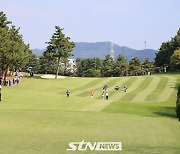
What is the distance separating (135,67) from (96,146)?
396ft

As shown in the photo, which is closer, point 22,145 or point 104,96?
point 22,145

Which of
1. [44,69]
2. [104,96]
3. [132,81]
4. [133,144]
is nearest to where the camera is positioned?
[133,144]

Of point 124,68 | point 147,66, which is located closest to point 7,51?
point 124,68

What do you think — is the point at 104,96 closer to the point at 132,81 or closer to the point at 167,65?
the point at 132,81

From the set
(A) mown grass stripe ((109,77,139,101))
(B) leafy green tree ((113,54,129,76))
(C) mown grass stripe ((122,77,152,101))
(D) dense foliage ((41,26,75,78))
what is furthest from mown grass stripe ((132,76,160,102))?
(B) leafy green tree ((113,54,129,76))

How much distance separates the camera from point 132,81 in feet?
269

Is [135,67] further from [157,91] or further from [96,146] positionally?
[96,146]

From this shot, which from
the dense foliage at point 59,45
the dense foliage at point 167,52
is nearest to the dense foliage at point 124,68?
the dense foliage at point 167,52

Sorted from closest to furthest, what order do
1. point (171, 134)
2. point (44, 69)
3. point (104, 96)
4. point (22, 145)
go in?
1. point (22, 145)
2. point (171, 134)
3. point (104, 96)
4. point (44, 69)

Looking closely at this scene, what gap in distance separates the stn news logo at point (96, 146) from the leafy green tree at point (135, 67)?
119 metres

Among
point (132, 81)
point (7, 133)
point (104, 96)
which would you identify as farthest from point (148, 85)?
point (7, 133)

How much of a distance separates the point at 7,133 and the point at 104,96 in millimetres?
41252

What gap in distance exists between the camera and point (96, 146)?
49.9 ft

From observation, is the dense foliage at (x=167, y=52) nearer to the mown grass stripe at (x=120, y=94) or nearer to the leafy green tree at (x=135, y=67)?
the leafy green tree at (x=135, y=67)
